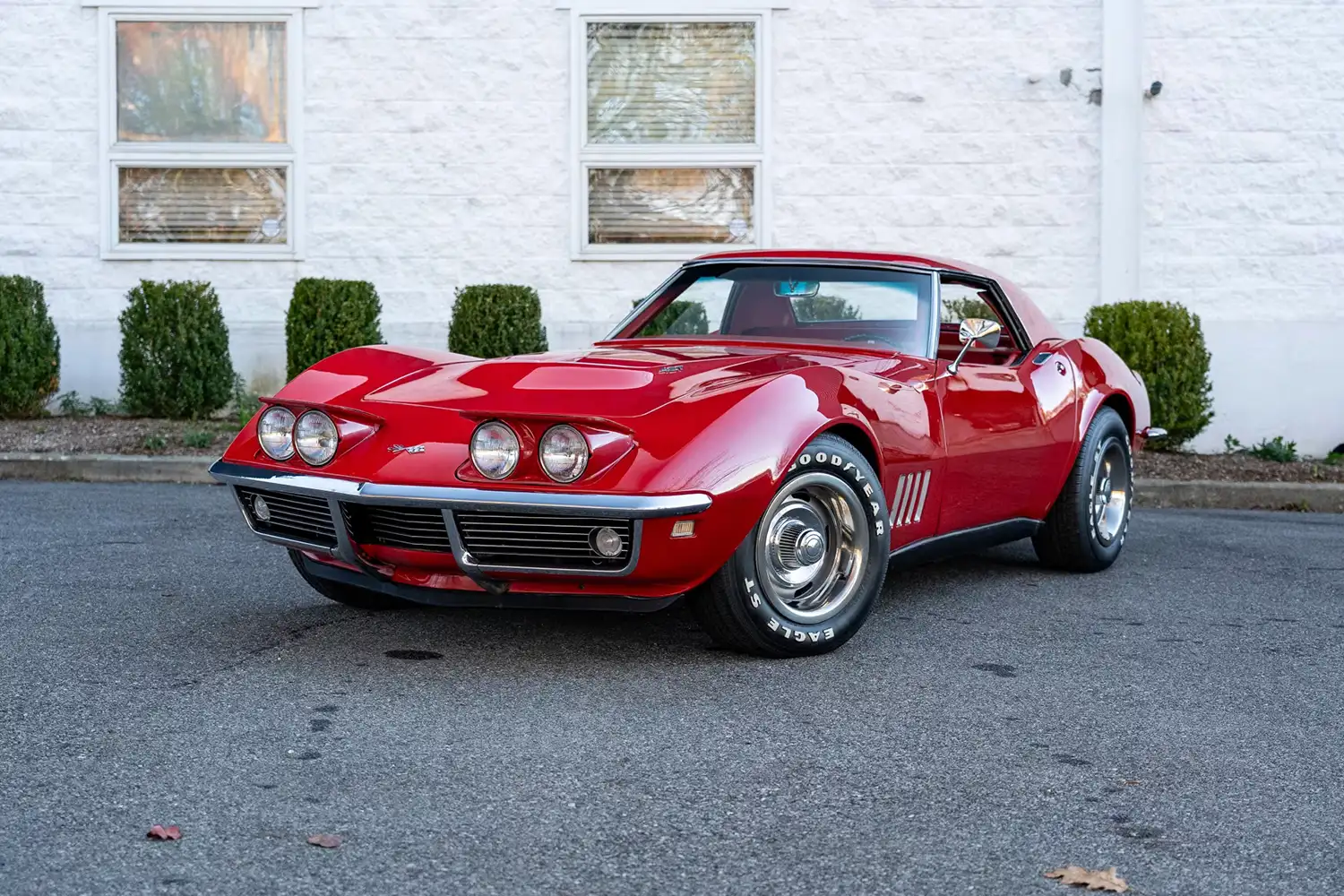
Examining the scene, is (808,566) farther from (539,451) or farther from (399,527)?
(399,527)

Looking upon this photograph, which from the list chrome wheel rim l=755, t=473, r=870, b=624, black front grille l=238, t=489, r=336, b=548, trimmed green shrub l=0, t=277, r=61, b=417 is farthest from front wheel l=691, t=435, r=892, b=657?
trimmed green shrub l=0, t=277, r=61, b=417

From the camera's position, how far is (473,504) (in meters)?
4.16

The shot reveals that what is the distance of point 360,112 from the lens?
38.3 ft

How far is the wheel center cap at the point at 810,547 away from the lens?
4.61 meters

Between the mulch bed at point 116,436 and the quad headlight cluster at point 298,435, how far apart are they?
16.5ft

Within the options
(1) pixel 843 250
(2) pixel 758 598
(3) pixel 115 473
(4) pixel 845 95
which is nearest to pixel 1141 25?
(4) pixel 845 95

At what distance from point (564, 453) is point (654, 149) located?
25.7 ft

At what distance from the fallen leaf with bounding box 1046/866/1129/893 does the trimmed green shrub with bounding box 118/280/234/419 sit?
882 centimetres

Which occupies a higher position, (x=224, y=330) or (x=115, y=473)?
(x=224, y=330)

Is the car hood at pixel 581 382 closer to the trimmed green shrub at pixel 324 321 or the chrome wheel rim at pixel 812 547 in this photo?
the chrome wheel rim at pixel 812 547

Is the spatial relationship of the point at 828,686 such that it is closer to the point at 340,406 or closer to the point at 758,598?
the point at 758,598

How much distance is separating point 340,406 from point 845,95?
7.79 m

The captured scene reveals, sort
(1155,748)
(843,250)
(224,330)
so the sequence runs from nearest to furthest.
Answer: (1155,748) → (843,250) → (224,330)

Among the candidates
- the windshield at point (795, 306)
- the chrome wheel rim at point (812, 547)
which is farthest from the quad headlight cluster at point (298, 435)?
the windshield at point (795, 306)
